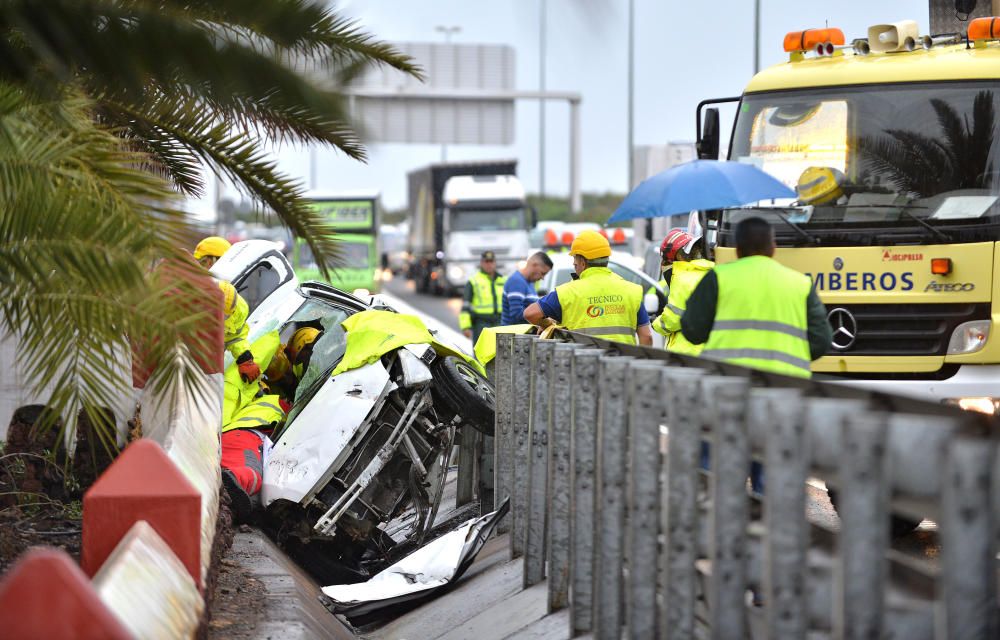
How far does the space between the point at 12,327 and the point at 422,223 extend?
4523 centimetres

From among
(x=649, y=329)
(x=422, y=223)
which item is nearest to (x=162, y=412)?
(x=649, y=329)

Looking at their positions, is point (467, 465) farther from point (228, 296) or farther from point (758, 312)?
point (758, 312)

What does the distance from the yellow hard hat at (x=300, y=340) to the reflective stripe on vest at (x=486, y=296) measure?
837cm

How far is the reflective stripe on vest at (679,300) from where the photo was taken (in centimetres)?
941

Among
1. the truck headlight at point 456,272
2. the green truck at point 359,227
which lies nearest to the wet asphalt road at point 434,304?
the truck headlight at point 456,272

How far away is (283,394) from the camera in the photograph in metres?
11.0

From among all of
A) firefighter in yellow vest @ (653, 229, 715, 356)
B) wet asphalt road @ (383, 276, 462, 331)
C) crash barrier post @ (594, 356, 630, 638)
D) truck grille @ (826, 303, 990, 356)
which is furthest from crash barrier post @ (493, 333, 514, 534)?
wet asphalt road @ (383, 276, 462, 331)

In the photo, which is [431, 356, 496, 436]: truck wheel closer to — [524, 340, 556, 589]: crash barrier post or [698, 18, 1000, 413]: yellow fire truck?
[524, 340, 556, 589]: crash barrier post

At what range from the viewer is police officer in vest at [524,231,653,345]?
9.88 meters

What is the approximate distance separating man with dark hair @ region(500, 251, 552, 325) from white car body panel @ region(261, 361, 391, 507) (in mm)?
5511

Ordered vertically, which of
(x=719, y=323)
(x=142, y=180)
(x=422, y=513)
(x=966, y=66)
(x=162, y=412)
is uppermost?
(x=966, y=66)

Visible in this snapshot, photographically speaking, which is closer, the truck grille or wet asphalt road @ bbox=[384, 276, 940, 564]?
wet asphalt road @ bbox=[384, 276, 940, 564]

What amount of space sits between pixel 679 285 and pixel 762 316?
2.80 m

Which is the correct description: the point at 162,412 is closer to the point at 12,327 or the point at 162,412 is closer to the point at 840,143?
the point at 12,327
